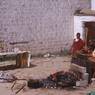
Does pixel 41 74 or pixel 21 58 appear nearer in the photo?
pixel 41 74

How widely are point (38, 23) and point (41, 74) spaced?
14.0 ft

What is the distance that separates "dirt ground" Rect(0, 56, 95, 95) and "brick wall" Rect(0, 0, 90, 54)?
3.13ft

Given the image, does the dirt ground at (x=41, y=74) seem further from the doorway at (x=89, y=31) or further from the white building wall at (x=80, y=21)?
the white building wall at (x=80, y=21)

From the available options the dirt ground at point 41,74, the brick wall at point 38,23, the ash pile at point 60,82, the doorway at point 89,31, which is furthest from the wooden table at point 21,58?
the doorway at point 89,31

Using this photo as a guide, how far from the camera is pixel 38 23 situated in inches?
528

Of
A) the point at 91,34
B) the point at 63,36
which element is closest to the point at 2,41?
the point at 63,36

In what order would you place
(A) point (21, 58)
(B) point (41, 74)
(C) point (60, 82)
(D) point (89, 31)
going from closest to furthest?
1. (C) point (60, 82)
2. (B) point (41, 74)
3. (A) point (21, 58)
4. (D) point (89, 31)

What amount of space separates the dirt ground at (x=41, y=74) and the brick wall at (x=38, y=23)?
3.13 ft

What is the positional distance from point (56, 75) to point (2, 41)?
5.02m

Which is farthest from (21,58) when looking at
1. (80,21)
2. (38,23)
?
(80,21)

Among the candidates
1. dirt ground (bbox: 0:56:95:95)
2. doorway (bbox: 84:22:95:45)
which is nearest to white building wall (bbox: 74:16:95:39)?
doorway (bbox: 84:22:95:45)

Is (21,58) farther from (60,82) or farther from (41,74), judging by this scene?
(60,82)

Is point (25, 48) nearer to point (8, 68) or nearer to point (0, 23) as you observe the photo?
point (0, 23)

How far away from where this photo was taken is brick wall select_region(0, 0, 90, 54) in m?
12.8
